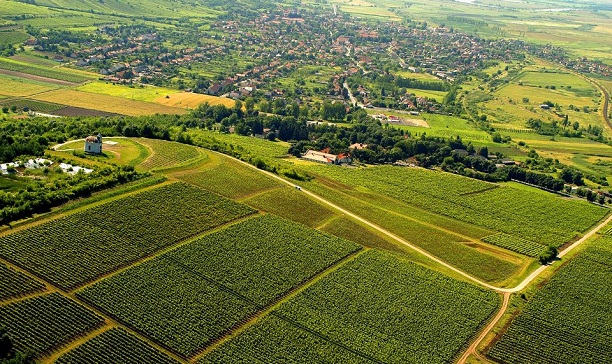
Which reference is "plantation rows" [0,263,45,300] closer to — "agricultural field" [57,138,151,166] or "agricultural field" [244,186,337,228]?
"agricultural field" [57,138,151,166]

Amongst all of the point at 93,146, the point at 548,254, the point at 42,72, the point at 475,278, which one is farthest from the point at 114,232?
the point at 42,72

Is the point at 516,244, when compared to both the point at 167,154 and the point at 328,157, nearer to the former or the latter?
the point at 328,157

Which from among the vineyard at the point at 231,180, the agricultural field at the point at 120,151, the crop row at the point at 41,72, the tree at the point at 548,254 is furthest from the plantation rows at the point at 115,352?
the crop row at the point at 41,72

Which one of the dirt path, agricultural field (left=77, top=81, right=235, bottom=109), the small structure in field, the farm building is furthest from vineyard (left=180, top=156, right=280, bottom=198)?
agricultural field (left=77, top=81, right=235, bottom=109)

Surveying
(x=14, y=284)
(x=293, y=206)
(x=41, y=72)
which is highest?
(x=14, y=284)

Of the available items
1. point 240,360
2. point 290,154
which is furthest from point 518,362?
point 290,154

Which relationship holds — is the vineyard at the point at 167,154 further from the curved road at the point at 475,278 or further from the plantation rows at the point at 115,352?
the plantation rows at the point at 115,352
